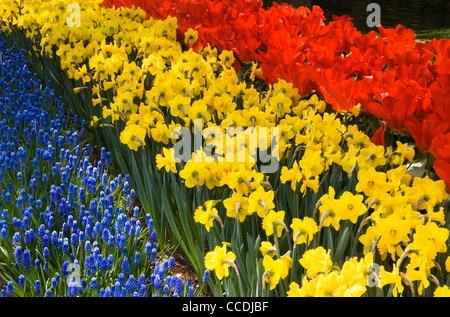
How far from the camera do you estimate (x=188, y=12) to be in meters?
4.31

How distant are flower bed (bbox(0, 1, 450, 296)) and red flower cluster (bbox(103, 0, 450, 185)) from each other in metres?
0.01

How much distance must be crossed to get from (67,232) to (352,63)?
155cm

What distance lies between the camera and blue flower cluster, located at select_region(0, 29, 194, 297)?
191cm

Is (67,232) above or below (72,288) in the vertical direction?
above

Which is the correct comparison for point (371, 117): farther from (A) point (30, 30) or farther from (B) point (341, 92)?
(A) point (30, 30)

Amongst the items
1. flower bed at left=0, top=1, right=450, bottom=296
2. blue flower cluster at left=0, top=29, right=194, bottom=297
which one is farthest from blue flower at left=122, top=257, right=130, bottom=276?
flower bed at left=0, top=1, right=450, bottom=296

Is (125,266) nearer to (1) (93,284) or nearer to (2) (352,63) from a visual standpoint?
(1) (93,284)

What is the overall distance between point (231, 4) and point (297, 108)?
250cm

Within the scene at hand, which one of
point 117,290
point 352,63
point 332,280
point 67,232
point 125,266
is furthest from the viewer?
point 352,63

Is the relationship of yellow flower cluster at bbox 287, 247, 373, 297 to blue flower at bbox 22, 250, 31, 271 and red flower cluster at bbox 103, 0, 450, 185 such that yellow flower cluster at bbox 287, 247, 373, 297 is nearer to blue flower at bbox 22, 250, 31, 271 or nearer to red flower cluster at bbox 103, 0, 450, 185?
red flower cluster at bbox 103, 0, 450, 185

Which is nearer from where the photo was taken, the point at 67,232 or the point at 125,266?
the point at 125,266

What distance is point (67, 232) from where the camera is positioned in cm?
230

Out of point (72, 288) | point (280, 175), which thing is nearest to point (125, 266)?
point (72, 288)
